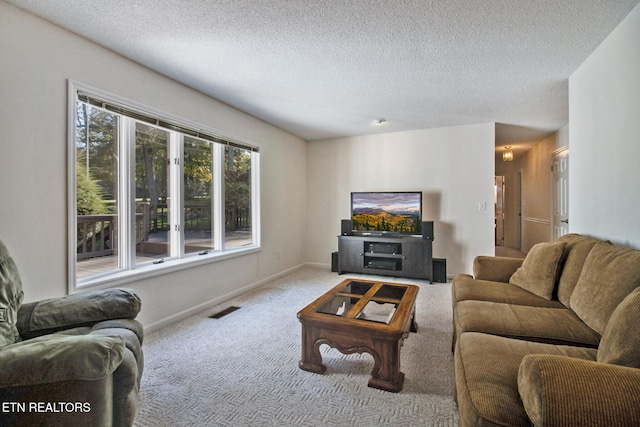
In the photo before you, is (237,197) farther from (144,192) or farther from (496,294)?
(496,294)

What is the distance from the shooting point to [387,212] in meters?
4.70

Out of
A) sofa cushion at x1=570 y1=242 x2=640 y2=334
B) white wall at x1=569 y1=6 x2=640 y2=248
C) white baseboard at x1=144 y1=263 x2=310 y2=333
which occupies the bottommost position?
white baseboard at x1=144 y1=263 x2=310 y2=333

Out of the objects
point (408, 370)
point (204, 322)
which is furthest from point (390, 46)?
point (204, 322)

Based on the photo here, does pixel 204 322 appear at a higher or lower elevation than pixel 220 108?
lower

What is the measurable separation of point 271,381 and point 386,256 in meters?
2.99

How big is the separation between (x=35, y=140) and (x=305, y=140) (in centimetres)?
399

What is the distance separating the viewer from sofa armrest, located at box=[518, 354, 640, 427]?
826mm

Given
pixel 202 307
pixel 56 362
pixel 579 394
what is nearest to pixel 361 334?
pixel 579 394

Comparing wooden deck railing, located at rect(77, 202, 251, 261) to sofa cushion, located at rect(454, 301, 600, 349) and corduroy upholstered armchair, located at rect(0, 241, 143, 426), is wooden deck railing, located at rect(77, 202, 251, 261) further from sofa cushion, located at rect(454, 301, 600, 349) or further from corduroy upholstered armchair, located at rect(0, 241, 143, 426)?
sofa cushion, located at rect(454, 301, 600, 349)

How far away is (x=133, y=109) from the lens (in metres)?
2.54

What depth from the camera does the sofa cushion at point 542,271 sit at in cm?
206

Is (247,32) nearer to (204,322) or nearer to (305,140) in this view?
(204,322)

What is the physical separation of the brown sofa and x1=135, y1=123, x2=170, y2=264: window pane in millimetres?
2749

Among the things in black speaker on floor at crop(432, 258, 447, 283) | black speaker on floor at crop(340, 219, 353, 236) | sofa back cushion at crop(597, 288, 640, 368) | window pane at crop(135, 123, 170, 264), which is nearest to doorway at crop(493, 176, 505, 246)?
black speaker on floor at crop(432, 258, 447, 283)
